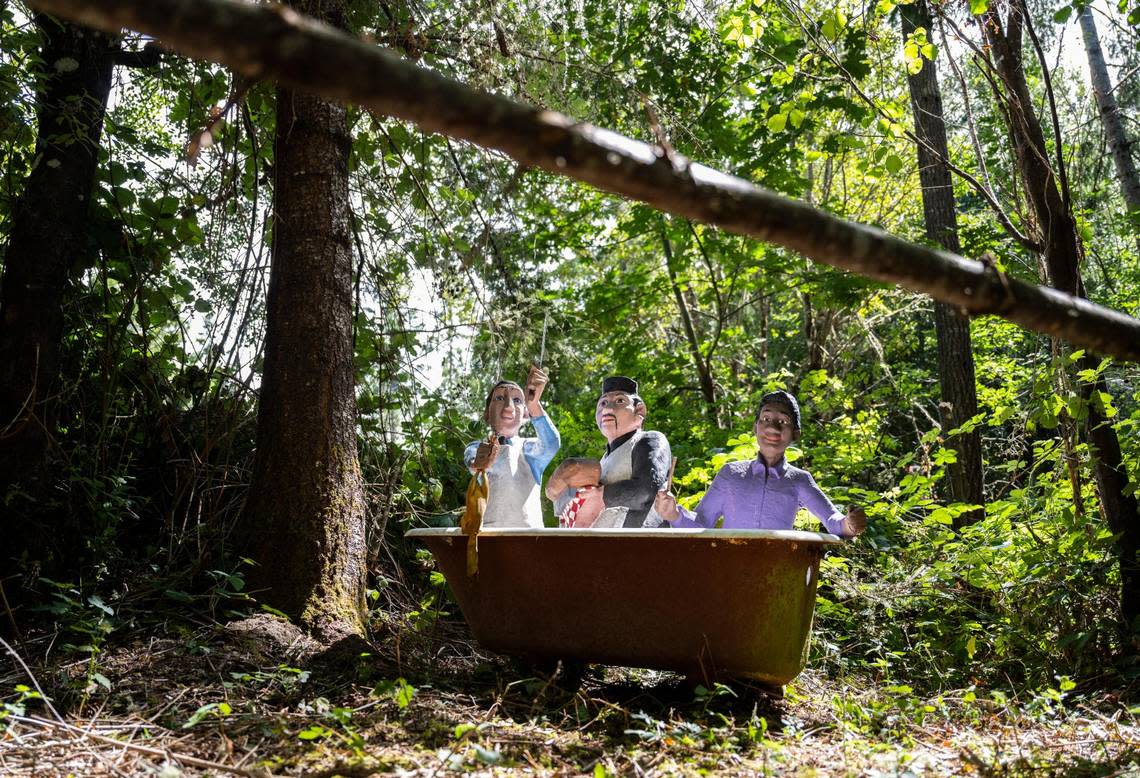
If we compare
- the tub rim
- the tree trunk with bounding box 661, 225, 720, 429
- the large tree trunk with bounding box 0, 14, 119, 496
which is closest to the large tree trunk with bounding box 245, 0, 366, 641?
the tub rim

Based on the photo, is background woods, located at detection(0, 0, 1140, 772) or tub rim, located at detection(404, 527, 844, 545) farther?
background woods, located at detection(0, 0, 1140, 772)

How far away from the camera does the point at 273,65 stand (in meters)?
1.13

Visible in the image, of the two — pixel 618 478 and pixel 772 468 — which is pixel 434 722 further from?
pixel 772 468

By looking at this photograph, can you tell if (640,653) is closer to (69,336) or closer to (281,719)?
(281,719)

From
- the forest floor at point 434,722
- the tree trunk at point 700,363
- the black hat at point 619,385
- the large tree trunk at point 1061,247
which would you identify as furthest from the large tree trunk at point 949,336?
the black hat at point 619,385

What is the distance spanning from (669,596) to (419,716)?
0.95 metres

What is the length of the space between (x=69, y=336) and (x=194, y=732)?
2.42 metres

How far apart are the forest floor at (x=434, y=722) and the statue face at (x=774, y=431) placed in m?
0.97

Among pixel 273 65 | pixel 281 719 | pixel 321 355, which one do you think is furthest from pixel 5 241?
pixel 273 65

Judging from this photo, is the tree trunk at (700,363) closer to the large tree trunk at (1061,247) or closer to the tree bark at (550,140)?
the large tree trunk at (1061,247)

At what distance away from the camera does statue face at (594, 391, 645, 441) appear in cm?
397

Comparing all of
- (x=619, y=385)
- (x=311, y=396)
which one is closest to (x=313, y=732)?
(x=311, y=396)

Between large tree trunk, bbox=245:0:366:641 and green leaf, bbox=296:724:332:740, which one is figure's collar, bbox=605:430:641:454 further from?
green leaf, bbox=296:724:332:740

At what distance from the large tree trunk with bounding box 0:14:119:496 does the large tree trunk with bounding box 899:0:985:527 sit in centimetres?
520
